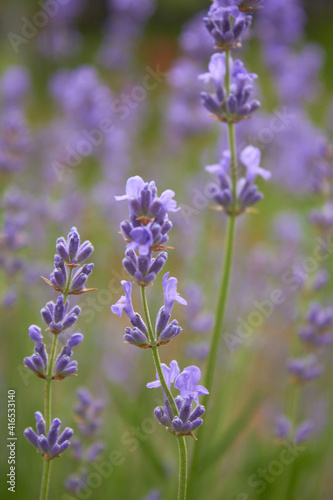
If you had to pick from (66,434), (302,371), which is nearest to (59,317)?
(66,434)

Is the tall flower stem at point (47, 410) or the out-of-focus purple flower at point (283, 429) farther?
the out-of-focus purple flower at point (283, 429)

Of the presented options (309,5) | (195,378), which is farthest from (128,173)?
(309,5)

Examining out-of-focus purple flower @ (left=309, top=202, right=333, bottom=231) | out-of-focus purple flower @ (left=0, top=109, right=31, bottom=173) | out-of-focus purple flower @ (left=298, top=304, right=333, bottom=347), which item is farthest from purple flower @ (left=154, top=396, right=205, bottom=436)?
out-of-focus purple flower @ (left=0, top=109, right=31, bottom=173)

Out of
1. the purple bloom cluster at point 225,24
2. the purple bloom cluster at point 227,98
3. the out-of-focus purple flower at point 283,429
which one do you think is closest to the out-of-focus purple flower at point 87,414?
the out-of-focus purple flower at point 283,429

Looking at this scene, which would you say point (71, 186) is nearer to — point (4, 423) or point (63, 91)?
point (63, 91)

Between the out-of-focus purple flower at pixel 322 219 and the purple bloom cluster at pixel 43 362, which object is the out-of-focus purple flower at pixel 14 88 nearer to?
the out-of-focus purple flower at pixel 322 219

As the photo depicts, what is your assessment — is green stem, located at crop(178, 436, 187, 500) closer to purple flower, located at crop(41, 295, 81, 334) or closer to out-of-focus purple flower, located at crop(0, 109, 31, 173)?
purple flower, located at crop(41, 295, 81, 334)
